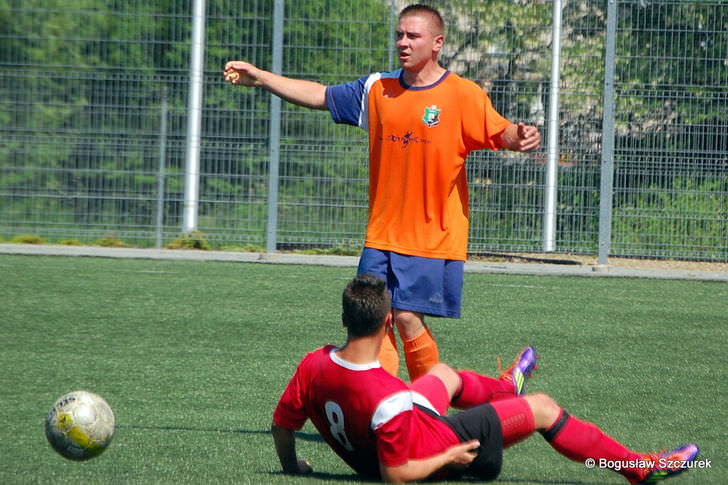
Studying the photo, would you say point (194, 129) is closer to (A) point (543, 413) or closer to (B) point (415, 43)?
(B) point (415, 43)

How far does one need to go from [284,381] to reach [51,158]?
29.7 ft

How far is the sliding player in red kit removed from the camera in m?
3.85

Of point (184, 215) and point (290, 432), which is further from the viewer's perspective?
point (184, 215)

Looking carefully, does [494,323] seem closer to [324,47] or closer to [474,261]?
[474,261]

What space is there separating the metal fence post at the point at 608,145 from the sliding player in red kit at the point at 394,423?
943 cm

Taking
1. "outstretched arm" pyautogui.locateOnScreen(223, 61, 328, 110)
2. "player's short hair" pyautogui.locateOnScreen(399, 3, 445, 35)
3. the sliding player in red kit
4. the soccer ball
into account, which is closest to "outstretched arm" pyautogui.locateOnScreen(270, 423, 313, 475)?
the sliding player in red kit

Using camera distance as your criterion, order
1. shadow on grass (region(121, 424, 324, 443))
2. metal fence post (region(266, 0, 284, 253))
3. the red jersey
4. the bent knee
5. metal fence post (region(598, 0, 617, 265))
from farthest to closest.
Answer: metal fence post (region(266, 0, 284, 253)), metal fence post (region(598, 0, 617, 265)), shadow on grass (region(121, 424, 324, 443)), the bent knee, the red jersey

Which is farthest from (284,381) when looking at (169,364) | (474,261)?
(474,261)

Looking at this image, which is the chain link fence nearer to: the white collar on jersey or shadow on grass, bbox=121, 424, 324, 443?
shadow on grass, bbox=121, 424, 324, 443

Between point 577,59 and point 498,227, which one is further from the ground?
point 577,59

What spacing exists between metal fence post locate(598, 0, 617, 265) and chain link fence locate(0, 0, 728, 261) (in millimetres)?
101

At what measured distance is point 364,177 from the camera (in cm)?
1385

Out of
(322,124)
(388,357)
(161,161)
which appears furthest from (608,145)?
(388,357)

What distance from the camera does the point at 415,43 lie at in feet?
16.3
